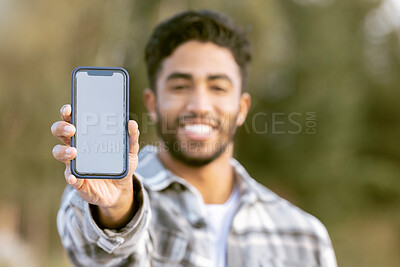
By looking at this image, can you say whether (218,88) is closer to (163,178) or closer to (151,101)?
(151,101)

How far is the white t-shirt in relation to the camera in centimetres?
251

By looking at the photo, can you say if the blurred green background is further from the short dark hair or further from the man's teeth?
the man's teeth

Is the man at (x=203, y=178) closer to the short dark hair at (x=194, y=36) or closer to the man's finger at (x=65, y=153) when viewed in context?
the short dark hair at (x=194, y=36)

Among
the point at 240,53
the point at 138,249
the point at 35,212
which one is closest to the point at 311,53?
the point at 35,212

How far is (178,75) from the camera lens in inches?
108

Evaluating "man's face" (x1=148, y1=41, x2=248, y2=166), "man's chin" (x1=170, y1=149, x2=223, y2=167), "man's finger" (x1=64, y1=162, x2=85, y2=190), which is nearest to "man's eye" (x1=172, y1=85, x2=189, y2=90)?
"man's face" (x1=148, y1=41, x2=248, y2=166)

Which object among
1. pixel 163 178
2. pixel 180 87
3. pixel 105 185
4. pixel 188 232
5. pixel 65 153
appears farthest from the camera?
pixel 180 87

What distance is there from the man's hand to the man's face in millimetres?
914

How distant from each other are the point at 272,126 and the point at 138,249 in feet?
39.5

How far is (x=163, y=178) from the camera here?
2623 millimetres

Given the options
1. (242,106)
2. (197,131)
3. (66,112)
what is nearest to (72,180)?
(66,112)

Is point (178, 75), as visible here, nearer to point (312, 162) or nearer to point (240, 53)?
point (240, 53)

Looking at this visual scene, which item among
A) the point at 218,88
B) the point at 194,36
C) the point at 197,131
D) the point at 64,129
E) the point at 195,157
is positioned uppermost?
the point at 194,36

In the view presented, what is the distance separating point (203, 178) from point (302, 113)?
1000cm
